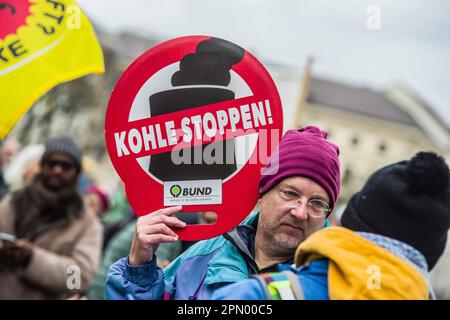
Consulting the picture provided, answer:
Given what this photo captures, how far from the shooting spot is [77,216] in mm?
4016

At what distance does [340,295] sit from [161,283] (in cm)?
60

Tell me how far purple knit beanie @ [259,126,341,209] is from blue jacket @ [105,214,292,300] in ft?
0.64

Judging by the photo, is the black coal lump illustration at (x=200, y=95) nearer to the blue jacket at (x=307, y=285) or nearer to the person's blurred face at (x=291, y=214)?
the person's blurred face at (x=291, y=214)

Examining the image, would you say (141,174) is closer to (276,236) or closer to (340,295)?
(276,236)

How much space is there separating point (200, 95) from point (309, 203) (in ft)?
1.43

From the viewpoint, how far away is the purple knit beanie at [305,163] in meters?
2.03

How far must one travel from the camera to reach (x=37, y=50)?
236 cm

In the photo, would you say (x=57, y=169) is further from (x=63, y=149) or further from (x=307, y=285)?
(x=307, y=285)

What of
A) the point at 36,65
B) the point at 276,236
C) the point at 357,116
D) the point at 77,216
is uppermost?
the point at 36,65

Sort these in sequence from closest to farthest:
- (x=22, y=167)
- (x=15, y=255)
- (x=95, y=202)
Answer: (x=15, y=255) → (x=22, y=167) → (x=95, y=202)

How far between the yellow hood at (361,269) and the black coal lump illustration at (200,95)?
426 mm

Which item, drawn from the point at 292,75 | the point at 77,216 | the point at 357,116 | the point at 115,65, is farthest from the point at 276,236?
the point at 357,116

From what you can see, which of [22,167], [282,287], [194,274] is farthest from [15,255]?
[22,167]

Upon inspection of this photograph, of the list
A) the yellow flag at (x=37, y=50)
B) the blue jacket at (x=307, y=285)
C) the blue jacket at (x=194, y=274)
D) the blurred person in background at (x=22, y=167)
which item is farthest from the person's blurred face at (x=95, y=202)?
the blue jacket at (x=307, y=285)
